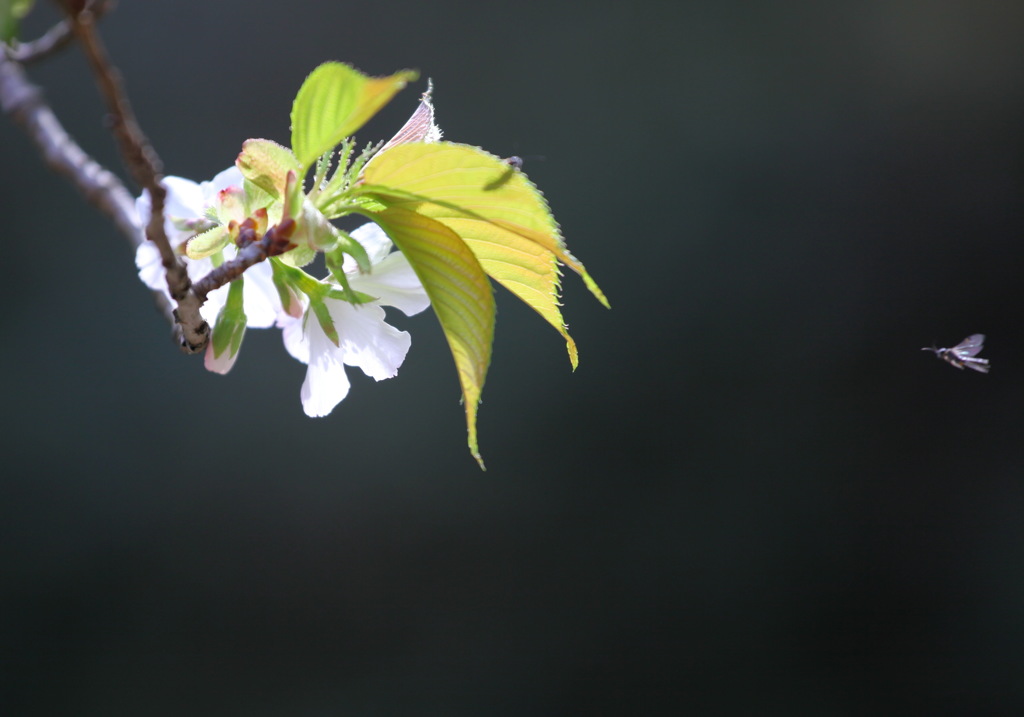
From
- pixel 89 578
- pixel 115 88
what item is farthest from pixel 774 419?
pixel 115 88

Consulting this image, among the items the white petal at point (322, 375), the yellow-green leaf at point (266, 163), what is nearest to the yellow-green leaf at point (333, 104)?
the yellow-green leaf at point (266, 163)

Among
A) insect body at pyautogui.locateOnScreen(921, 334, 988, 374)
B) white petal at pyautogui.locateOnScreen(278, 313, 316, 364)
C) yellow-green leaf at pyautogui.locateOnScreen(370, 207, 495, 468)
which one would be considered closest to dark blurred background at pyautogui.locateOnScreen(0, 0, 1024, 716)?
insect body at pyautogui.locateOnScreen(921, 334, 988, 374)

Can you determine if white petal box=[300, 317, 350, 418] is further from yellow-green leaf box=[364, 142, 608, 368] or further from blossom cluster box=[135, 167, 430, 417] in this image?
yellow-green leaf box=[364, 142, 608, 368]

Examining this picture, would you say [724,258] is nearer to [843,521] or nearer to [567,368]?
[567,368]

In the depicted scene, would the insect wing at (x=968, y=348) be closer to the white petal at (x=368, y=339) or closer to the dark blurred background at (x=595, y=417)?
the white petal at (x=368, y=339)

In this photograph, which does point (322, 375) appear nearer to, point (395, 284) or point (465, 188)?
point (395, 284)
